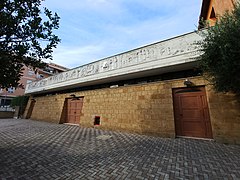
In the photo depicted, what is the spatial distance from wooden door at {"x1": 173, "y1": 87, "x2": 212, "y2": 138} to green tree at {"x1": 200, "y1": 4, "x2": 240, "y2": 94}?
1.47 m

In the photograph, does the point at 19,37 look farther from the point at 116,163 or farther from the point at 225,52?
the point at 225,52

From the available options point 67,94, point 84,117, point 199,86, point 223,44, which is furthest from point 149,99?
point 67,94

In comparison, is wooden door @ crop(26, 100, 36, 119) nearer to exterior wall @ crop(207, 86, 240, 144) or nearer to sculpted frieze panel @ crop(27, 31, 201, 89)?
sculpted frieze panel @ crop(27, 31, 201, 89)

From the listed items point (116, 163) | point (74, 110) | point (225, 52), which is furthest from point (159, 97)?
point (74, 110)

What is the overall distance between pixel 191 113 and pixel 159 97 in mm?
1767

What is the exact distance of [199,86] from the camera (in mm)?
6250

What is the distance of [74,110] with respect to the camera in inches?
442

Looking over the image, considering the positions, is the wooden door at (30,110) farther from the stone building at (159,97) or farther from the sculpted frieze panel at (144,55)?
the stone building at (159,97)

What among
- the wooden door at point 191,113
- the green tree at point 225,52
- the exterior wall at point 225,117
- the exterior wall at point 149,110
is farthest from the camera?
the wooden door at point 191,113

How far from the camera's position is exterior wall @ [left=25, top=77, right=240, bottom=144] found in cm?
534

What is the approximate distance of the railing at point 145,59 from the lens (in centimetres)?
610

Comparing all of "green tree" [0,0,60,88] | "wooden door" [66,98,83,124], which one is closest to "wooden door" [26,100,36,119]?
"wooden door" [66,98,83,124]

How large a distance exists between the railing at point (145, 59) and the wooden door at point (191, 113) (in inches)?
69.6

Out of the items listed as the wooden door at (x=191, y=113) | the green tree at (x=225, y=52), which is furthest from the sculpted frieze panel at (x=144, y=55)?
the wooden door at (x=191, y=113)
